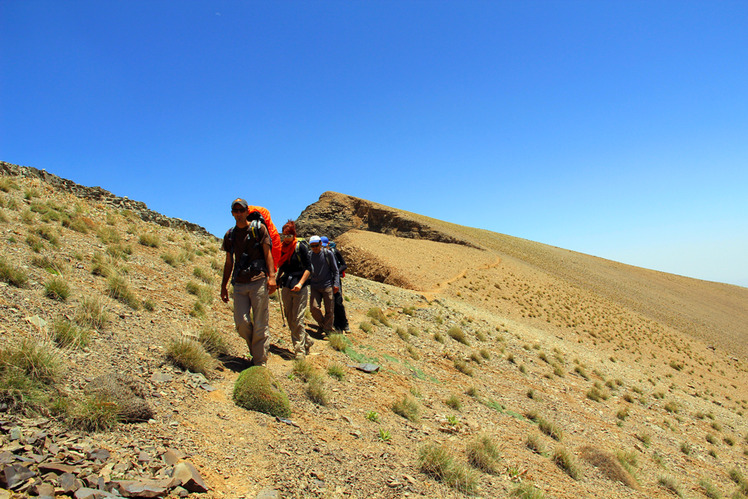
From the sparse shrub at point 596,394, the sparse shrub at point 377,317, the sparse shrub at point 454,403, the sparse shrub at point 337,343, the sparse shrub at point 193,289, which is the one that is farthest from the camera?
the sparse shrub at point 596,394

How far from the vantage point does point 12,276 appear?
18.9 feet

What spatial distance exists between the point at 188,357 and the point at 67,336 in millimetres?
1302

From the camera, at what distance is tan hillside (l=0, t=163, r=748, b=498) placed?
3.42m

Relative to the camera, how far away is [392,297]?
1659cm

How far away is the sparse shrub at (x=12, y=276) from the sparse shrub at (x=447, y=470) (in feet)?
19.3

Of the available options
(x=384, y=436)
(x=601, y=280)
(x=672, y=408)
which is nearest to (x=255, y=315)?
(x=384, y=436)

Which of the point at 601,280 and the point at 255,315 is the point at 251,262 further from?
the point at 601,280

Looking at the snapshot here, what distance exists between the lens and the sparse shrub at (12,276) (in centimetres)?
573

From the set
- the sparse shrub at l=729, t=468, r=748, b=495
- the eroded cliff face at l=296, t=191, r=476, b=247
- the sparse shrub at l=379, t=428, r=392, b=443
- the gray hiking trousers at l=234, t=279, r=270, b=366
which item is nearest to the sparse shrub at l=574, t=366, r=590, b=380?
the sparse shrub at l=729, t=468, r=748, b=495

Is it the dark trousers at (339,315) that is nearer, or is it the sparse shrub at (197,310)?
the sparse shrub at (197,310)

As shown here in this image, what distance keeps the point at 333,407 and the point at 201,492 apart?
2.64 m

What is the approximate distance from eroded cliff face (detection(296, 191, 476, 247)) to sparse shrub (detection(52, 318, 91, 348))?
2936cm

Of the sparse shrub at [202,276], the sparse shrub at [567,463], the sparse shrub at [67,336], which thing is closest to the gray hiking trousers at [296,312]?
the sparse shrub at [67,336]

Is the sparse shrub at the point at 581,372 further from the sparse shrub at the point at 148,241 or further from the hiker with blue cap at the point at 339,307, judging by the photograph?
the sparse shrub at the point at 148,241
